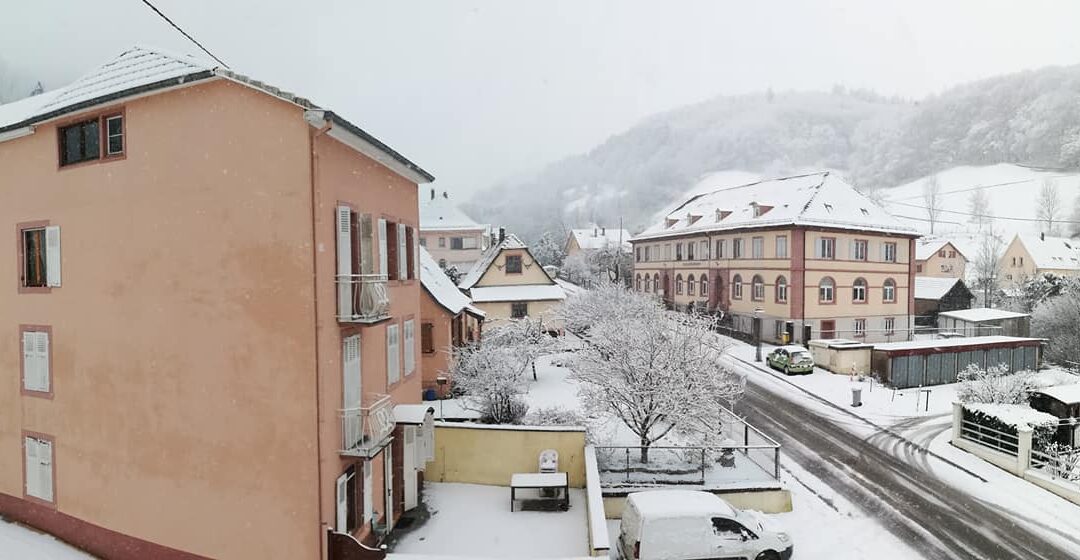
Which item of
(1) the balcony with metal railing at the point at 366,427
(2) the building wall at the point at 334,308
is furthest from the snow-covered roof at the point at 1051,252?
(1) the balcony with metal railing at the point at 366,427

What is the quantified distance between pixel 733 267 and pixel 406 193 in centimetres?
3378

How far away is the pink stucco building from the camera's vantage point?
10.1 meters

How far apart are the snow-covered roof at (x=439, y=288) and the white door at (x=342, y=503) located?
46.3ft

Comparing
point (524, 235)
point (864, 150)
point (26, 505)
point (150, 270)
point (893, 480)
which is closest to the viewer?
point (150, 270)

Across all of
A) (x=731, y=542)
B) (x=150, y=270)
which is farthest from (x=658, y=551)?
(x=150, y=270)

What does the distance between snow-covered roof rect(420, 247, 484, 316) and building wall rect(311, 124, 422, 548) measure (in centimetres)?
1109

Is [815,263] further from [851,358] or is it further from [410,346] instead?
[410,346]

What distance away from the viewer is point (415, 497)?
48.7 ft

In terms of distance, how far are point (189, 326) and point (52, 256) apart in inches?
181

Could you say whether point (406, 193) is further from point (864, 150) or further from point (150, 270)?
point (864, 150)

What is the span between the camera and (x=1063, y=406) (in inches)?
797

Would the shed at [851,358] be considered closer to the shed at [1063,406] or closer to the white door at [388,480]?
the shed at [1063,406]

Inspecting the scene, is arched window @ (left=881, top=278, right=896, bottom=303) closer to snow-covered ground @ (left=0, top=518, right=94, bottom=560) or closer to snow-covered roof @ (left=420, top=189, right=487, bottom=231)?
snow-covered roof @ (left=420, top=189, right=487, bottom=231)

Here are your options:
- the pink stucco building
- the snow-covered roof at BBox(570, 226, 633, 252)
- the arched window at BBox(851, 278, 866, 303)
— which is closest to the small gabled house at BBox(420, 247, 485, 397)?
the pink stucco building
